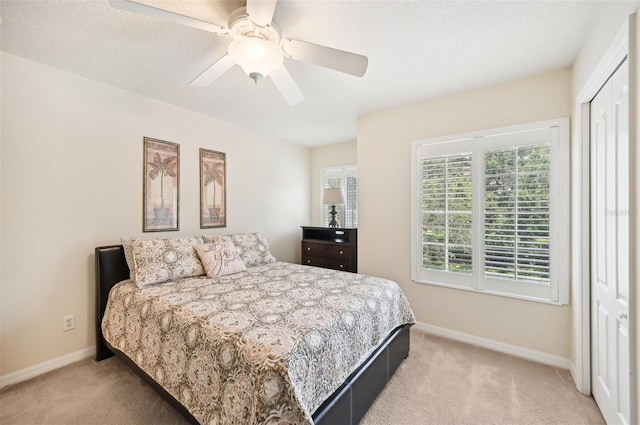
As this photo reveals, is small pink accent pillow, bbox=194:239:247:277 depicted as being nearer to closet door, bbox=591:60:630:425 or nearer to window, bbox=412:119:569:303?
window, bbox=412:119:569:303

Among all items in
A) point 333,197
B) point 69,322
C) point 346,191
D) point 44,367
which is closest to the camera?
point 44,367

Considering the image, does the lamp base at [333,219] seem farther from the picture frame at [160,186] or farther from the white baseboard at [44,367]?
the white baseboard at [44,367]

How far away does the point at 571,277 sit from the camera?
2.18 meters

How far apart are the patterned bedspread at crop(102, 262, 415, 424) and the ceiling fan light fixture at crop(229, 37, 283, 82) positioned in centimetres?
147

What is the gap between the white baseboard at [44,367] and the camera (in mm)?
1985

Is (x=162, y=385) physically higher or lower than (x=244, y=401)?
lower

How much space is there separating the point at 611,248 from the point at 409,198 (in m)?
1.64

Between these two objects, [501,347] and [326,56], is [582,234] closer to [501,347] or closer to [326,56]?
[501,347]

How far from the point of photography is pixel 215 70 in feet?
5.80

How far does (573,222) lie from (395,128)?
5.97 feet

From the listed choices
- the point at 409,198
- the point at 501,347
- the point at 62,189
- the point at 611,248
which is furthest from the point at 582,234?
the point at 62,189

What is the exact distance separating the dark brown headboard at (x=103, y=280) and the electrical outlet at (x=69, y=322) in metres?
0.19

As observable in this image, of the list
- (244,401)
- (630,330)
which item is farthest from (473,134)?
(244,401)

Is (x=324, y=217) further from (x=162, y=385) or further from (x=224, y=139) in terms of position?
(x=162, y=385)
